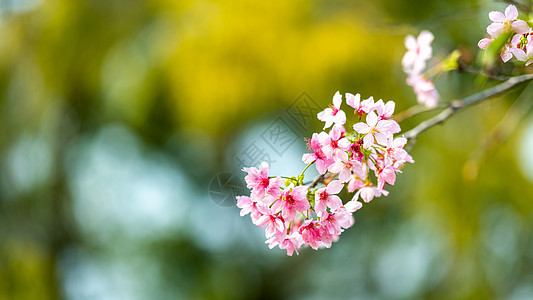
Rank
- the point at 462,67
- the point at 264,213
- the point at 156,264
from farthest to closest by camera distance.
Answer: the point at 156,264 → the point at 462,67 → the point at 264,213

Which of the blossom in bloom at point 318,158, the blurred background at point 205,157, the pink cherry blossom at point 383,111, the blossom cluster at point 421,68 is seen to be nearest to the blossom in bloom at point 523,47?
the pink cherry blossom at point 383,111

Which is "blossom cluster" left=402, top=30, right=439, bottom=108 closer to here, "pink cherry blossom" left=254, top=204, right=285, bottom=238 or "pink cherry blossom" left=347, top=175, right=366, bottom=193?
"pink cherry blossom" left=347, top=175, right=366, bottom=193

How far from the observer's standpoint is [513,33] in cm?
65

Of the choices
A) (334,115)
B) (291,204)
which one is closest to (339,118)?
(334,115)

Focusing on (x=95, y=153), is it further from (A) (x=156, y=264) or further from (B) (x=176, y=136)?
(A) (x=156, y=264)

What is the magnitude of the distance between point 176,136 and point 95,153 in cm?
75

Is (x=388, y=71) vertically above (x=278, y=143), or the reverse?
(x=388, y=71)

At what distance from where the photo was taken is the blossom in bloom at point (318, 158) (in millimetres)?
634

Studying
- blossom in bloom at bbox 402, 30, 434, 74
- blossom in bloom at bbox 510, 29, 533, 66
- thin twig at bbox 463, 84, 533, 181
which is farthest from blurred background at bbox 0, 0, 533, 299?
blossom in bloom at bbox 510, 29, 533, 66

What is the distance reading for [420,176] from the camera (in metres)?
3.51

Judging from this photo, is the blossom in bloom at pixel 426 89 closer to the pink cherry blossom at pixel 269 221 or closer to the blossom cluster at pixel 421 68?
the blossom cluster at pixel 421 68

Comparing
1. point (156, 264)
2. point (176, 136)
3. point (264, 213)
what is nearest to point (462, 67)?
point (264, 213)

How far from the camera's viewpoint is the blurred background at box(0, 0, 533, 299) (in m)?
3.32

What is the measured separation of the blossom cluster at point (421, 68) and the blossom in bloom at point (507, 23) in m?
0.39
